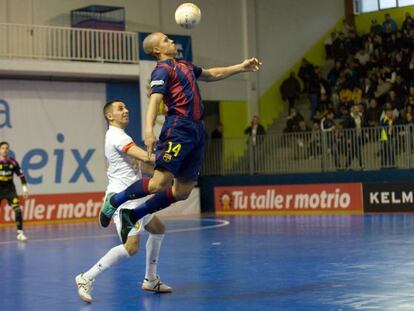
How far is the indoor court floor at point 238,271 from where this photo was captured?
328 inches

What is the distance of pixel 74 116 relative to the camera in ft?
97.7

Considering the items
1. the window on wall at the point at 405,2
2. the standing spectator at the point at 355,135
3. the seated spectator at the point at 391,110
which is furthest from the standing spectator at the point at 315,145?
the window on wall at the point at 405,2

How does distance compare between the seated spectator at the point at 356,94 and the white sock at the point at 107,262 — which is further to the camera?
the seated spectator at the point at 356,94

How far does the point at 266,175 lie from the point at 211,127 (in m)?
6.82

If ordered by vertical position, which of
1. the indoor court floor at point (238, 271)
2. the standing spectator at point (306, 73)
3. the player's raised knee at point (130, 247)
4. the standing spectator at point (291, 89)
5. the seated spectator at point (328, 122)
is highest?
the standing spectator at point (306, 73)

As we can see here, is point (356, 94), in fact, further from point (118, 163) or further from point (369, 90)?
point (118, 163)

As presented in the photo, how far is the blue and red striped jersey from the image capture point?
342 inches

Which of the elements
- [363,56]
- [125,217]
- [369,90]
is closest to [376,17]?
[363,56]

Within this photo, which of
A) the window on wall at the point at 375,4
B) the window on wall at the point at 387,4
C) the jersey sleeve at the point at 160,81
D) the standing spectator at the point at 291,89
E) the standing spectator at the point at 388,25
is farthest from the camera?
the window on wall at the point at 387,4

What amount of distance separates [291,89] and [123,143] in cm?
2534

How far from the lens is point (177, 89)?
8789 millimetres

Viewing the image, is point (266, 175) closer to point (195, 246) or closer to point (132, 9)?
point (132, 9)

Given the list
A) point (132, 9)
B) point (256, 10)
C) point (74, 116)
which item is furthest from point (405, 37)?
point (74, 116)

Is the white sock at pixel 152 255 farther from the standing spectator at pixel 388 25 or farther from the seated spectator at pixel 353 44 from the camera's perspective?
the standing spectator at pixel 388 25
